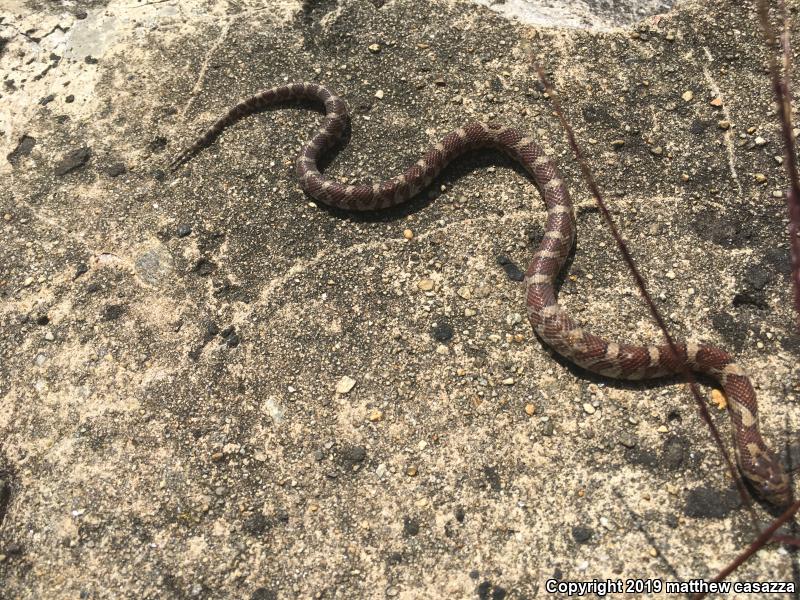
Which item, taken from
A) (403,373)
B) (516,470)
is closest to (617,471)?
(516,470)

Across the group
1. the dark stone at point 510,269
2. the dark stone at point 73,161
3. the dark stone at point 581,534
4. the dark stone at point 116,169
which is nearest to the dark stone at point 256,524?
the dark stone at point 581,534

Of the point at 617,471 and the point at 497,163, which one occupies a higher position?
the point at 497,163

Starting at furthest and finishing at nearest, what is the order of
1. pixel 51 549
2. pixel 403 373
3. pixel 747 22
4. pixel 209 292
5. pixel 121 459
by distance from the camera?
pixel 747 22 → pixel 209 292 → pixel 403 373 → pixel 121 459 → pixel 51 549

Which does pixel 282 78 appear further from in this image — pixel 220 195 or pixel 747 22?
pixel 747 22

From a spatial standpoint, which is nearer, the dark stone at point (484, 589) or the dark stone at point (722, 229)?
the dark stone at point (484, 589)

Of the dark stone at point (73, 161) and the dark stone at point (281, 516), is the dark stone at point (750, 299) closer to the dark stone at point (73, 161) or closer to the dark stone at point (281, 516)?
the dark stone at point (281, 516)

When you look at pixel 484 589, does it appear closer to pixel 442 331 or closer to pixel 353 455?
pixel 353 455
